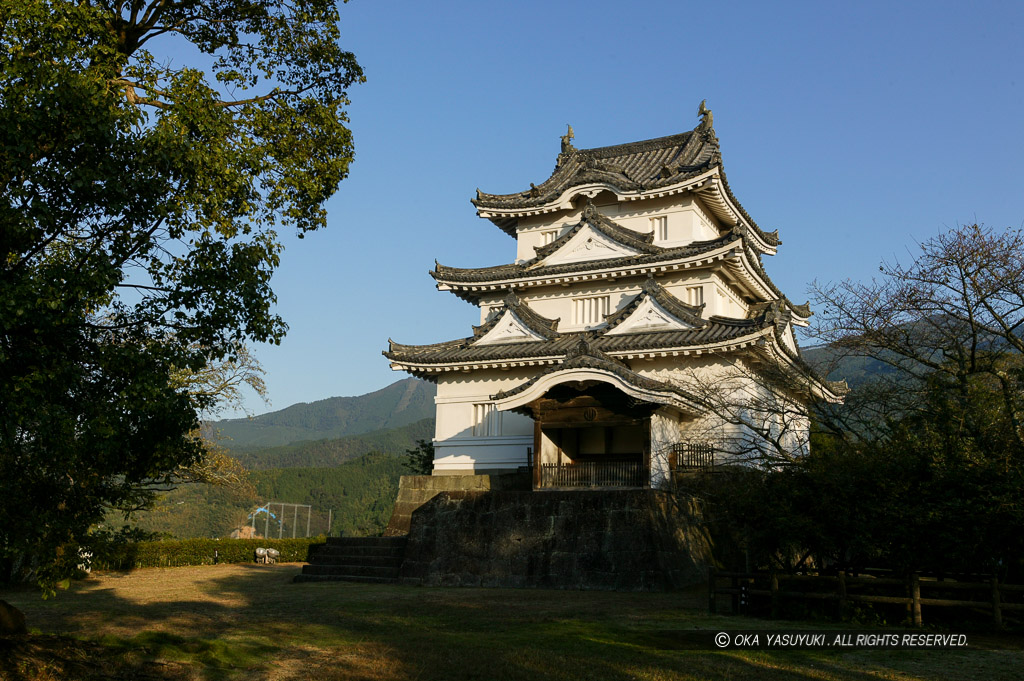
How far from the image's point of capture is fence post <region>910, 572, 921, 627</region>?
12672 millimetres

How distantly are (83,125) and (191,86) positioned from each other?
1618 millimetres

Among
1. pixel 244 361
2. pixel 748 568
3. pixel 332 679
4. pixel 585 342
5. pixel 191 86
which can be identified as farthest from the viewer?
pixel 244 361

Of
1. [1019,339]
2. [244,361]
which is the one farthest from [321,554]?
[1019,339]

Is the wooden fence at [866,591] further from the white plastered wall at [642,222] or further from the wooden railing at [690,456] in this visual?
the white plastered wall at [642,222]

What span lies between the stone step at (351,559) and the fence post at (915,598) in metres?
13.0

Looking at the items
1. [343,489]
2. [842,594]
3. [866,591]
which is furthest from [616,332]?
[343,489]

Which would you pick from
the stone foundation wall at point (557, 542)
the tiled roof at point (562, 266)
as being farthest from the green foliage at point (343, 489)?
the stone foundation wall at point (557, 542)

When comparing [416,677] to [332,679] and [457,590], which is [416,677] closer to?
[332,679]

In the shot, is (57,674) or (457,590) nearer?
(57,674)

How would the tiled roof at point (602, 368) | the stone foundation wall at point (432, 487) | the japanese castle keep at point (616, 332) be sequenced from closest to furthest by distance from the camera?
the tiled roof at point (602, 368)
the japanese castle keep at point (616, 332)
the stone foundation wall at point (432, 487)

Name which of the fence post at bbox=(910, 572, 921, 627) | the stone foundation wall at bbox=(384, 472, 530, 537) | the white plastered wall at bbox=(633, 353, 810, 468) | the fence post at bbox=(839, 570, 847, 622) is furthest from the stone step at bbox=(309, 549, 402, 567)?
the fence post at bbox=(910, 572, 921, 627)

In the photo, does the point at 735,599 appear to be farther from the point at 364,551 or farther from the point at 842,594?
the point at 364,551

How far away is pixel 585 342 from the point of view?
22.0 m

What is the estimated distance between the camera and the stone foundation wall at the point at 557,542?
63.1ft
